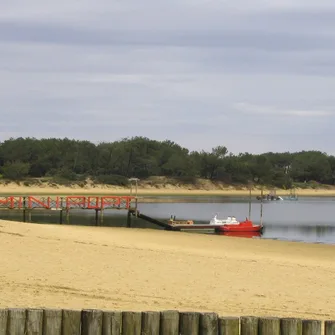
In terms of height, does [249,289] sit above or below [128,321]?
below

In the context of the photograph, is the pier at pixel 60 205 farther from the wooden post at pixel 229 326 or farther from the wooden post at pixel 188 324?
the wooden post at pixel 229 326

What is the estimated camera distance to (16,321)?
6.56 m

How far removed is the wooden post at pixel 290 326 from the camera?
6449mm

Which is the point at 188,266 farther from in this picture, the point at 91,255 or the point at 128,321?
the point at 128,321

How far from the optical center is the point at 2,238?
25.2 meters

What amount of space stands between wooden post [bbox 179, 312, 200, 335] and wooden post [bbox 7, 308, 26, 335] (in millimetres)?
1308

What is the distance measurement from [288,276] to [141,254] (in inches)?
214

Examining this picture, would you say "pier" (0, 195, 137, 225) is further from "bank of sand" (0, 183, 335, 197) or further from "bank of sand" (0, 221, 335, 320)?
"bank of sand" (0, 183, 335, 197)

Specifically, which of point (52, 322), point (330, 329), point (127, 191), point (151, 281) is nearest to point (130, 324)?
point (52, 322)

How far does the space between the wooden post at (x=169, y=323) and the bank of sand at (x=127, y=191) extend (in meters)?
103

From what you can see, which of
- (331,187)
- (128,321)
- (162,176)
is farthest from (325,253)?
(331,187)

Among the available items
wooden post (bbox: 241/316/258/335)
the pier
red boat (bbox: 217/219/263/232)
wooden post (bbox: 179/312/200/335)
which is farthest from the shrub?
wooden post (bbox: 241/316/258/335)

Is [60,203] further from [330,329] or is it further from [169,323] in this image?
[330,329]

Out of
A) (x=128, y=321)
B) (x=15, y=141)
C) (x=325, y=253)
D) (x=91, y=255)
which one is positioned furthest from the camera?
(x=15, y=141)
